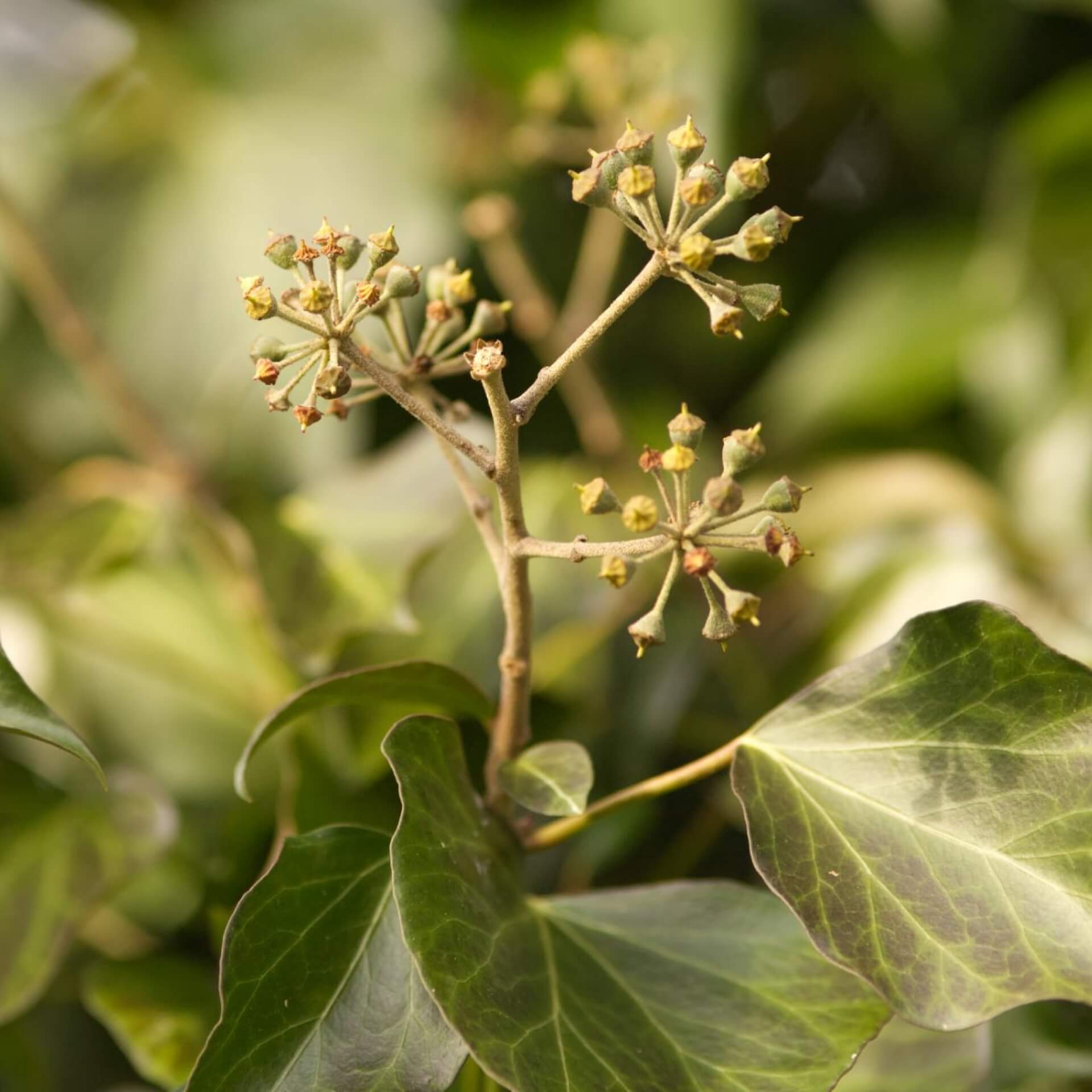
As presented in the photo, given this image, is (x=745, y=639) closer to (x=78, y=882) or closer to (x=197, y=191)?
(x=78, y=882)

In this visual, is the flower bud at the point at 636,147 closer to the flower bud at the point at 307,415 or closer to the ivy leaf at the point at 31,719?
the flower bud at the point at 307,415

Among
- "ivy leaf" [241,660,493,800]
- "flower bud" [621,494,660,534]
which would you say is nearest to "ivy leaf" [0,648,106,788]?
"ivy leaf" [241,660,493,800]

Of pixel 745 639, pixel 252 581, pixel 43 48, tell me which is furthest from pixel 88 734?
pixel 43 48

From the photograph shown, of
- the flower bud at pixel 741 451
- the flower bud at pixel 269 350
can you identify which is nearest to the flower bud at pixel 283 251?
the flower bud at pixel 269 350

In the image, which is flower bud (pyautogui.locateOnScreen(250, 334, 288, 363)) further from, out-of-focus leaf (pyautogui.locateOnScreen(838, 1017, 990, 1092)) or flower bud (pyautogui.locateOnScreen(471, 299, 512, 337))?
out-of-focus leaf (pyautogui.locateOnScreen(838, 1017, 990, 1092))

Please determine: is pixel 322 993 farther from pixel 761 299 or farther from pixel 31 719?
pixel 761 299

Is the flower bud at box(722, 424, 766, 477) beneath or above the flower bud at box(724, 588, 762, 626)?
above
